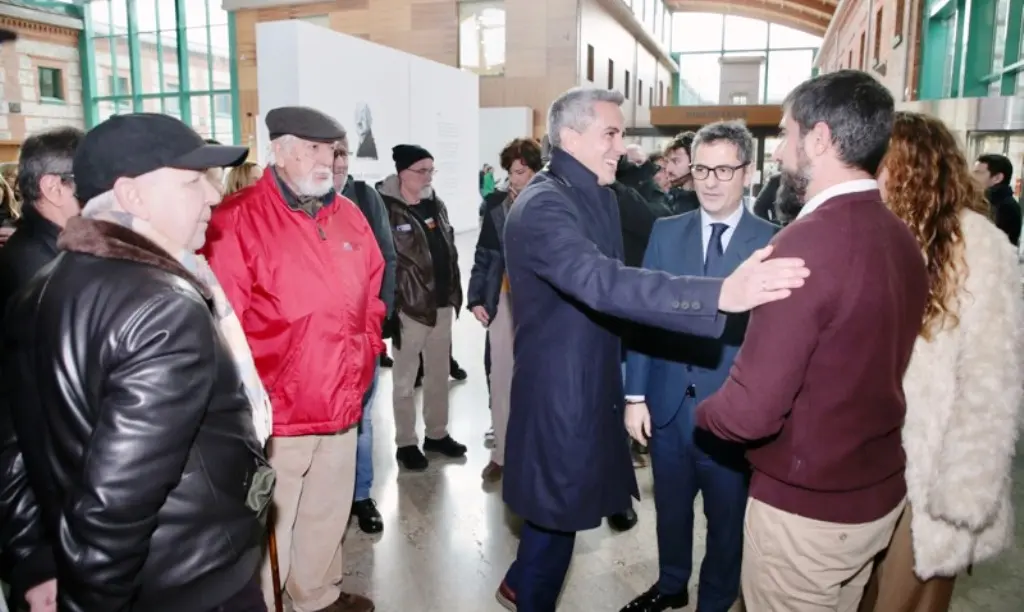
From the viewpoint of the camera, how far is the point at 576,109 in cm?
206

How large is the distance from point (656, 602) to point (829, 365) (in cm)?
156

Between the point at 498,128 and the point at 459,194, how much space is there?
110 inches

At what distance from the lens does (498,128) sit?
613 inches

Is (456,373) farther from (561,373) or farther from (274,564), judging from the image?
(561,373)

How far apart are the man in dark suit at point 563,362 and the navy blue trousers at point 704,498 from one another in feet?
0.97

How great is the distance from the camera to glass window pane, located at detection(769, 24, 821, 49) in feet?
89.6

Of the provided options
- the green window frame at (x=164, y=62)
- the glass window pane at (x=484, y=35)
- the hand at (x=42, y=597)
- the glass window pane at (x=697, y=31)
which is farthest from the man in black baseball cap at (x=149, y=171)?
the glass window pane at (x=697, y=31)

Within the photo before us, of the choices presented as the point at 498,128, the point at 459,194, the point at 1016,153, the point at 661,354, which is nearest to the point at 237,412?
the point at 661,354

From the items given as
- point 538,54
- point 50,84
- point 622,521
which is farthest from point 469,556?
point 50,84

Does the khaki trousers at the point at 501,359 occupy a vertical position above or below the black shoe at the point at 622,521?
above

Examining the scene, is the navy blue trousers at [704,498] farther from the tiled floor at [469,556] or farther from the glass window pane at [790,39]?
the glass window pane at [790,39]

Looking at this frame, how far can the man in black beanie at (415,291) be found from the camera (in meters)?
3.95

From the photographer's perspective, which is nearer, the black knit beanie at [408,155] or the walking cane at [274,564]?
the walking cane at [274,564]

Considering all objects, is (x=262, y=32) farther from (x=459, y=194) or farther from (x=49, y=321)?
(x=459, y=194)
